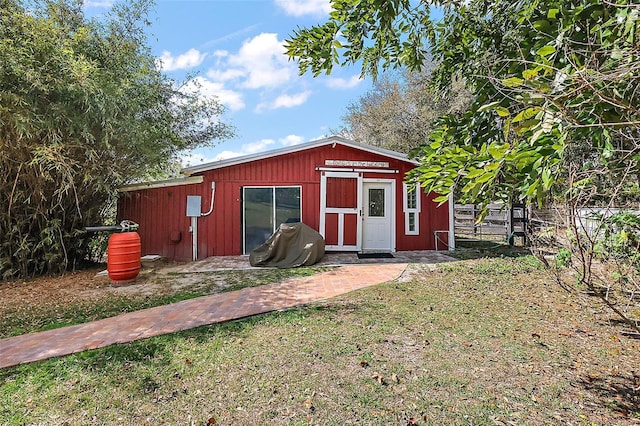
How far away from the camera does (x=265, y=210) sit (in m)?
8.03

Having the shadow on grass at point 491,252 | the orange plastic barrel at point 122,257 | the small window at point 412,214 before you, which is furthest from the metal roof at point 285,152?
the orange plastic barrel at point 122,257

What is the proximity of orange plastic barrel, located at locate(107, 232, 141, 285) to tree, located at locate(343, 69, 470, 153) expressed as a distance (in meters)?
13.2

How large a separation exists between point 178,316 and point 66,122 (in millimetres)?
3770

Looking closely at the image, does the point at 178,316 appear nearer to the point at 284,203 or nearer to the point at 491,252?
the point at 284,203

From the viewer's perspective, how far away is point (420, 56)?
2.84 metres

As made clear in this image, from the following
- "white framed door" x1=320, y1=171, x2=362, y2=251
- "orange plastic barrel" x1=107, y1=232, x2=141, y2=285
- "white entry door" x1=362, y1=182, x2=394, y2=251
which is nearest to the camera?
"orange plastic barrel" x1=107, y1=232, x2=141, y2=285

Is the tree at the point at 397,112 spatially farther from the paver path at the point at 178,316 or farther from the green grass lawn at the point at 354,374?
the green grass lawn at the point at 354,374

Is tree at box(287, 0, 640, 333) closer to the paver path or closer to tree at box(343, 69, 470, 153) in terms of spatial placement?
the paver path

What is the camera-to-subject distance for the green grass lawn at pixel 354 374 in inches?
78.2

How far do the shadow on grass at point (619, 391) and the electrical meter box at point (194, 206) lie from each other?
7.42 meters

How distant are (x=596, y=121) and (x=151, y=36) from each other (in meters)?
7.97

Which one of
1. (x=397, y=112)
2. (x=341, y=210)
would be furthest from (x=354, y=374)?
(x=397, y=112)

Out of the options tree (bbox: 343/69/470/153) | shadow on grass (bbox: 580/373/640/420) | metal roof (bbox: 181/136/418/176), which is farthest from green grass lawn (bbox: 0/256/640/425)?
tree (bbox: 343/69/470/153)

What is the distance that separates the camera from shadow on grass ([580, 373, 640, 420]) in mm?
1996
